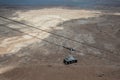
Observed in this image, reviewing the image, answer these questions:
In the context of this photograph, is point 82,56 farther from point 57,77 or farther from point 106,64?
point 57,77

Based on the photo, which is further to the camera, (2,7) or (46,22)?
(2,7)

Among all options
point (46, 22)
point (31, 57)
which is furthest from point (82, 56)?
point (46, 22)

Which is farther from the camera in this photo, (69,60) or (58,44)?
(58,44)

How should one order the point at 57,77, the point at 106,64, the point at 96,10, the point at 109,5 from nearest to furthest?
the point at 57,77, the point at 106,64, the point at 96,10, the point at 109,5

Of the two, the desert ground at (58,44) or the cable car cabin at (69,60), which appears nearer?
the desert ground at (58,44)

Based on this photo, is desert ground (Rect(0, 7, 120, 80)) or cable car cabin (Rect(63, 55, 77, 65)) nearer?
desert ground (Rect(0, 7, 120, 80))

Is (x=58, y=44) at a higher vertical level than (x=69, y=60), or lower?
higher

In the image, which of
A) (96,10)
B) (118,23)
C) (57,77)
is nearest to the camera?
(57,77)

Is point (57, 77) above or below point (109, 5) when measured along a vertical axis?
below
